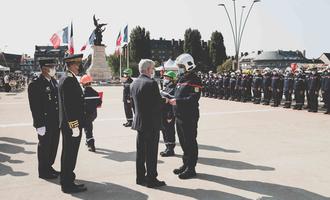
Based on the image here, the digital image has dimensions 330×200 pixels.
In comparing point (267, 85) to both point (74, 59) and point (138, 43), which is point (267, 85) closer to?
point (74, 59)

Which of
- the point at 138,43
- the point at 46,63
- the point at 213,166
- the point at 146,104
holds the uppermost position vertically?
the point at 138,43

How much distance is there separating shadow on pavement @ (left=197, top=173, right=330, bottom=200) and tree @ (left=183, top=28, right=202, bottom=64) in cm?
8974

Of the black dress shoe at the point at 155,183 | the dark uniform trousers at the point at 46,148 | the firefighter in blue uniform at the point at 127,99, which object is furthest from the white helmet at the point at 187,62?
the firefighter in blue uniform at the point at 127,99

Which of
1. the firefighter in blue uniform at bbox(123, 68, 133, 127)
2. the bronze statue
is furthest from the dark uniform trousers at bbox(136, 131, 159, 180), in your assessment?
the bronze statue

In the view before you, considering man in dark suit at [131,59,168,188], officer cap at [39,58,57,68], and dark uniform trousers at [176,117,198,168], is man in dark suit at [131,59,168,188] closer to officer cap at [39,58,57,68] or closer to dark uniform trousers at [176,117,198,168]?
dark uniform trousers at [176,117,198,168]

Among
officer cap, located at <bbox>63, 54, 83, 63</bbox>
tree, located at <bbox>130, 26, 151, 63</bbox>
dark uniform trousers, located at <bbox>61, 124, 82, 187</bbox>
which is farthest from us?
tree, located at <bbox>130, 26, 151, 63</bbox>

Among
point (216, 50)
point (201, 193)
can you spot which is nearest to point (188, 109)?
point (201, 193)

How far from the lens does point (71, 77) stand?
16.7 ft

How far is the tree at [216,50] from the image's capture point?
9581 centimetres

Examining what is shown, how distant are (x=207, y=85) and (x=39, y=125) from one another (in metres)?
21.5

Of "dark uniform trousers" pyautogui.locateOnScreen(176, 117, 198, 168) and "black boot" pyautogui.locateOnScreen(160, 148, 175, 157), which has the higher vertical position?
"dark uniform trousers" pyautogui.locateOnScreen(176, 117, 198, 168)

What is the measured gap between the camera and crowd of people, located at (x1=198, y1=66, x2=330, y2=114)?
15.4 metres

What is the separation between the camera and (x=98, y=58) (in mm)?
54250

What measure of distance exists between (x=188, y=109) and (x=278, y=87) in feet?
42.6
